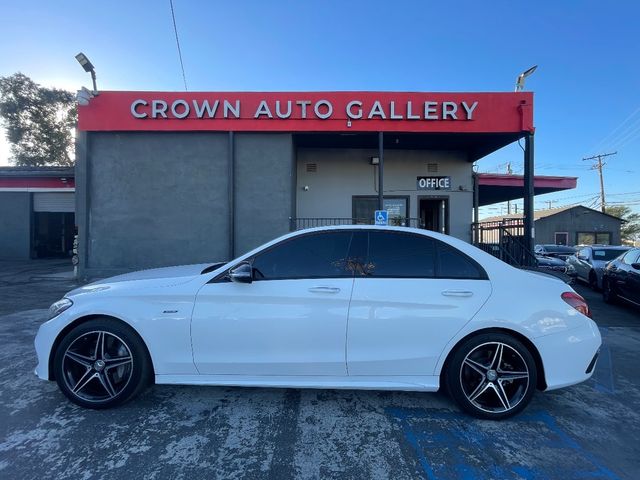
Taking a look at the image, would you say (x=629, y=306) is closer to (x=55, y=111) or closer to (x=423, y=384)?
(x=423, y=384)

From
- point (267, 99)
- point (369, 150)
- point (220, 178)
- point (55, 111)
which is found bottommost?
point (220, 178)

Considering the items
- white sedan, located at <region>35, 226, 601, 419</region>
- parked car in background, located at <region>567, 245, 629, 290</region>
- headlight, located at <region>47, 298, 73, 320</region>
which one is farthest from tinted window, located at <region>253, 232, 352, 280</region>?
parked car in background, located at <region>567, 245, 629, 290</region>

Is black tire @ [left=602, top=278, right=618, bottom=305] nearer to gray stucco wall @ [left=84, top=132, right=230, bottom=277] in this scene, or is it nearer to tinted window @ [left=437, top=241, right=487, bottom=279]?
tinted window @ [left=437, top=241, right=487, bottom=279]

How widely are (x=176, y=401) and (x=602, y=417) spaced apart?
3.83 m

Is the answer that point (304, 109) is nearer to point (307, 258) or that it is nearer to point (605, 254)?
point (307, 258)

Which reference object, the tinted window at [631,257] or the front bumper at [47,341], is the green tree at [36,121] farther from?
the tinted window at [631,257]

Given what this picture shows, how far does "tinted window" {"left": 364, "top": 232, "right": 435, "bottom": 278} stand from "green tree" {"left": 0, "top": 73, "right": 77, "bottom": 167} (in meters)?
33.3

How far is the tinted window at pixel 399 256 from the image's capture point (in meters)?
3.09

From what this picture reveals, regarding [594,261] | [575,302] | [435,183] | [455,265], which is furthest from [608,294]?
[455,265]

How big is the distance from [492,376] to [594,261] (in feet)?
33.4

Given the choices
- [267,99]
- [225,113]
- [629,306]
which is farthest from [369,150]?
[629,306]

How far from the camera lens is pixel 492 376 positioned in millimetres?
2949

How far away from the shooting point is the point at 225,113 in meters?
9.29

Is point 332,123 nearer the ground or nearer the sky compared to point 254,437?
nearer the sky
